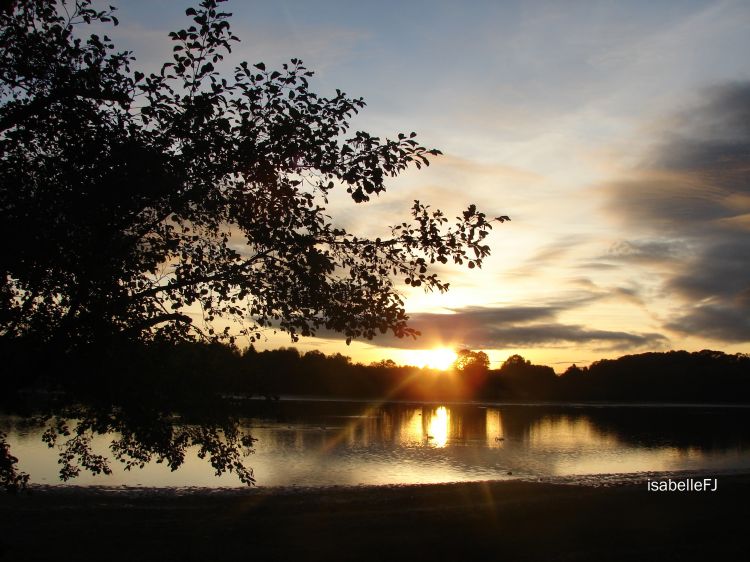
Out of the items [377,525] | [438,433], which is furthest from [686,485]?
[438,433]

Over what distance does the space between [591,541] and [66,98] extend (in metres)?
17.0

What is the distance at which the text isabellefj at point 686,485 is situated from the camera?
30531 millimetres

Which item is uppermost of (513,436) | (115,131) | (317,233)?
(115,131)

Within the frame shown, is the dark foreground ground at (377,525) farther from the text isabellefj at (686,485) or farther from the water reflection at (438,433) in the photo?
the water reflection at (438,433)

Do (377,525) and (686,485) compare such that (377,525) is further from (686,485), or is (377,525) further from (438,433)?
(438,433)

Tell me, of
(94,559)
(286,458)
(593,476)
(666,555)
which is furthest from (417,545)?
(286,458)

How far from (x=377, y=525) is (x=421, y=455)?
32.4 metres

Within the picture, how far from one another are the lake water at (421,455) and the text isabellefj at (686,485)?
17.5 ft

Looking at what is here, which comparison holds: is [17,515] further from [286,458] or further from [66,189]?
[286,458]

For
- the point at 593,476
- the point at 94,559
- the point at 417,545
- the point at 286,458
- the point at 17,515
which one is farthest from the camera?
the point at 286,458

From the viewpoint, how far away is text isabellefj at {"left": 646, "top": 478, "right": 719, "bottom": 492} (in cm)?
3053

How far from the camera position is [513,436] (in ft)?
233

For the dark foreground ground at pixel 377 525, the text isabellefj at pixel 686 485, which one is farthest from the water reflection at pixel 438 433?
the dark foreground ground at pixel 377 525

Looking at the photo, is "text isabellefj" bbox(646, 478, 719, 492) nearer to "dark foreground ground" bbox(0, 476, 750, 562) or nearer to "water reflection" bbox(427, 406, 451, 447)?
"dark foreground ground" bbox(0, 476, 750, 562)
